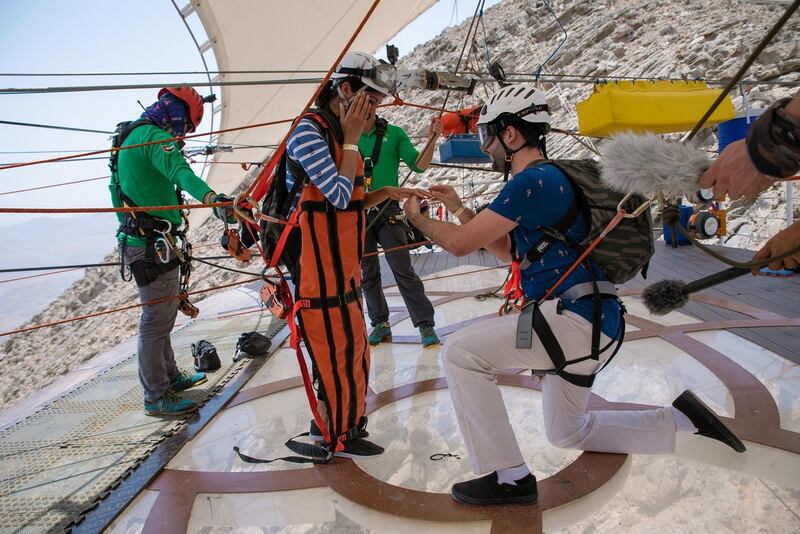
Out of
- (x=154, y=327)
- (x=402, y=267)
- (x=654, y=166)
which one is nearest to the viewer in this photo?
(x=654, y=166)

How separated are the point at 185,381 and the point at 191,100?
1.74 m

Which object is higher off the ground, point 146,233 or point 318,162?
point 318,162

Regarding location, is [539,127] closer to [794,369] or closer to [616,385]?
[616,385]

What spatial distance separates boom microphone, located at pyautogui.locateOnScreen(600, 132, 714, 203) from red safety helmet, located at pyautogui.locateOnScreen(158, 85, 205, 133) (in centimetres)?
228

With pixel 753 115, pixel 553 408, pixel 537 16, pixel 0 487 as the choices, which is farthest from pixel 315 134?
pixel 537 16

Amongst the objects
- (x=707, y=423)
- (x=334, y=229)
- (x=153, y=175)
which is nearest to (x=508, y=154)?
(x=334, y=229)

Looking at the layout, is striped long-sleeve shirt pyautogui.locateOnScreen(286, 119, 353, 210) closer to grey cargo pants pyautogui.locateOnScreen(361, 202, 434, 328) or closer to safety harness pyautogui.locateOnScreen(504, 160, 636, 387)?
safety harness pyautogui.locateOnScreen(504, 160, 636, 387)

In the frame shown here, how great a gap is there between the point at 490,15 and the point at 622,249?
4388cm

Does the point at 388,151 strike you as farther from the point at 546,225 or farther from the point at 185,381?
the point at 185,381

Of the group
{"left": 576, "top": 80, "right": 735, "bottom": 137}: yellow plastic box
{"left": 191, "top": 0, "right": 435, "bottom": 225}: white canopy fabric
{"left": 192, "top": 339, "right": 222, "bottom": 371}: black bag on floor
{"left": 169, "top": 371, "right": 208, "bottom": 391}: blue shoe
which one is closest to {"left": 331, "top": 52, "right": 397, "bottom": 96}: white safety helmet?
{"left": 169, "top": 371, "right": 208, "bottom": 391}: blue shoe

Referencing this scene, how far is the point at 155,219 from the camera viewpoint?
2449 millimetres

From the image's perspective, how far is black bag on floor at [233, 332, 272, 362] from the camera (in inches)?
135

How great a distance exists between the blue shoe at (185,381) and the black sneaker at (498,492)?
209 cm

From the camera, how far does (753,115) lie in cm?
525
